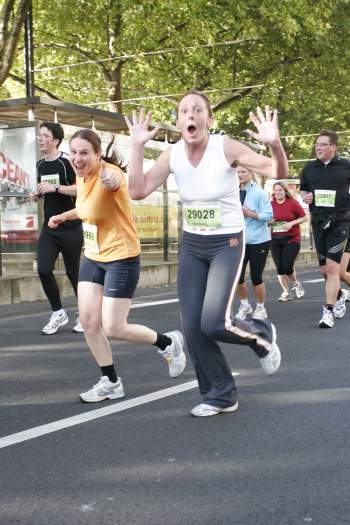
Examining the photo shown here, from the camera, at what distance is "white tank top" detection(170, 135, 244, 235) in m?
4.85

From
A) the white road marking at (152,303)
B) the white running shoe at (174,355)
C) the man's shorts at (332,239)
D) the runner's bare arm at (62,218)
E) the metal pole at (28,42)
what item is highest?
the metal pole at (28,42)

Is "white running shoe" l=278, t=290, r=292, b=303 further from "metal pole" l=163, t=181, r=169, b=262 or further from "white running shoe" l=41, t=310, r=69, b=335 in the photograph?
"metal pole" l=163, t=181, r=169, b=262

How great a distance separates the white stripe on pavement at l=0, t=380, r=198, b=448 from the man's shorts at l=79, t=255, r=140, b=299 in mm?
647

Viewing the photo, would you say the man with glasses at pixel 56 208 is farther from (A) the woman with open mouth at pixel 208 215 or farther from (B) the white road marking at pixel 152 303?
(A) the woman with open mouth at pixel 208 215

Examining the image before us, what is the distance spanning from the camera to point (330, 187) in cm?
906

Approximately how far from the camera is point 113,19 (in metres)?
24.8

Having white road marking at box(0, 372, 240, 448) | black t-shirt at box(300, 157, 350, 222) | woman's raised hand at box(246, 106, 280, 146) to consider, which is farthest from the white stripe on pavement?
black t-shirt at box(300, 157, 350, 222)

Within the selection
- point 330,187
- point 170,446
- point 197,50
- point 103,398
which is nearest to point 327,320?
point 330,187

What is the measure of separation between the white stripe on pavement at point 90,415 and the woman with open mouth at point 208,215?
1.62 feet

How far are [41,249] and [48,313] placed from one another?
7.78 ft

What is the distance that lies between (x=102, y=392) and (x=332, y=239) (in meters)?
4.28

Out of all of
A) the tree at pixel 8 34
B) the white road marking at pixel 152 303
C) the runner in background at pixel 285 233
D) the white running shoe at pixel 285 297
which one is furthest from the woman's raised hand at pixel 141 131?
the tree at pixel 8 34

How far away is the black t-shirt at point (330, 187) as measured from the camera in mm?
9070

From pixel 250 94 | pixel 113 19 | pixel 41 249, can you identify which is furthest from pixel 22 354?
pixel 250 94
